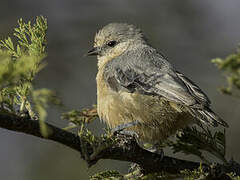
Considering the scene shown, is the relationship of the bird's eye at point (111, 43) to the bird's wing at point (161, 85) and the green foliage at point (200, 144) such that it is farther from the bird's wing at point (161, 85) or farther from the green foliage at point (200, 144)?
the green foliage at point (200, 144)

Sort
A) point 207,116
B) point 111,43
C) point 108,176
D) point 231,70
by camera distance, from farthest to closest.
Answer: point 111,43 < point 207,116 < point 108,176 < point 231,70

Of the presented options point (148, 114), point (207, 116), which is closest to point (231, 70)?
point (207, 116)

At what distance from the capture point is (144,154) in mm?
3160

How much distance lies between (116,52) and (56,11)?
2285 millimetres

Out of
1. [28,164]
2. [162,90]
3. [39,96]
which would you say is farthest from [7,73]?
[28,164]

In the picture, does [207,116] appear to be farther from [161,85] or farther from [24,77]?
[24,77]

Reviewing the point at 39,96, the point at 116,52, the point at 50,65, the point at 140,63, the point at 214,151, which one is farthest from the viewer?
the point at 50,65

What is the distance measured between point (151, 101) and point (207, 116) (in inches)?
27.2

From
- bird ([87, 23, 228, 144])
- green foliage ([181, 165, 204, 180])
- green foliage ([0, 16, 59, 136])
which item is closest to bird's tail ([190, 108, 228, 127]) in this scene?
bird ([87, 23, 228, 144])

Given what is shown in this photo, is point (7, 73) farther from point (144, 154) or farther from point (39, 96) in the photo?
point (144, 154)

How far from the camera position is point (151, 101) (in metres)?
4.59

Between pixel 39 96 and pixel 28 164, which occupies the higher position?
pixel 39 96

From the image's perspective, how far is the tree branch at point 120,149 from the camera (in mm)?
2379

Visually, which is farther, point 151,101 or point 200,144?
point 151,101
